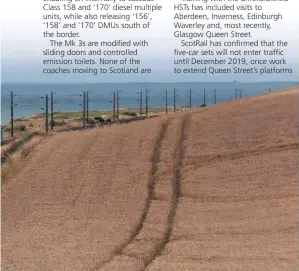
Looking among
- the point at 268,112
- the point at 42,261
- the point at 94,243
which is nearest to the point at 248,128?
the point at 268,112

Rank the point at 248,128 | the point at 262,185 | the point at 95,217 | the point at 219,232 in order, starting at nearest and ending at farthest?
the point at 219,232
the point at 95,217
the point at 262,185
the point at 248,128

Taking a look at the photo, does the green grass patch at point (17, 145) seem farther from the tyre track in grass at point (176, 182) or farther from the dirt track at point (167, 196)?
the tyre track in grass at point (176, 182)

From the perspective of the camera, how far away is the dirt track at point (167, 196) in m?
15.3

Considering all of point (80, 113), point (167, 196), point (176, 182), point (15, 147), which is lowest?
point (80, 113)

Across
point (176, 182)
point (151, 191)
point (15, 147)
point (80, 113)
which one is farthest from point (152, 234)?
point (80, 113)

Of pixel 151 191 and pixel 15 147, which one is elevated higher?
pixel 15 147

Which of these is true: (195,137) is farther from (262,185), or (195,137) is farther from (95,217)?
(95,217)

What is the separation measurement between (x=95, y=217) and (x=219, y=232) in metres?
3.36

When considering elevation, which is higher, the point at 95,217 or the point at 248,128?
the point at 248,128

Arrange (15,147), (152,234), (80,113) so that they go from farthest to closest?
(80,113), (15,147), (152,234)

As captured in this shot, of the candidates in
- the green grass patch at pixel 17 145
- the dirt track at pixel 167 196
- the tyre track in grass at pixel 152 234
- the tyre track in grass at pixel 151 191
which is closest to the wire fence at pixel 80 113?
the green grass patch at pixel 17 145

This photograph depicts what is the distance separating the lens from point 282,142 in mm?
23672

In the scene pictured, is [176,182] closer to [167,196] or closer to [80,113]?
[167,196]

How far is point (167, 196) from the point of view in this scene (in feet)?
68.8
